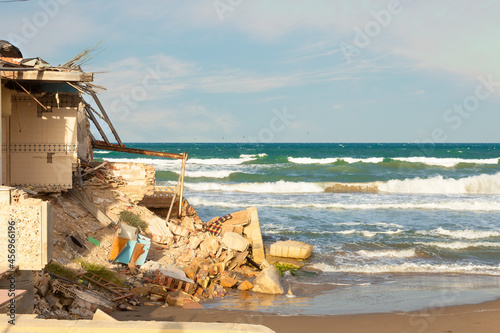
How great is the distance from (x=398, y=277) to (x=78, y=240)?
7402 mm

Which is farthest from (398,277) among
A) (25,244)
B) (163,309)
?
(25,244)

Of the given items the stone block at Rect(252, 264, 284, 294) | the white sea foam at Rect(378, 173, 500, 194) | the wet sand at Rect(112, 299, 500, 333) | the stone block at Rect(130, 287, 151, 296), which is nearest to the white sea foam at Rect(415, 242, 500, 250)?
the wet sand at Rect(112, 299, 500, 333)

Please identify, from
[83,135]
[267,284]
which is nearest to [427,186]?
[267,284]

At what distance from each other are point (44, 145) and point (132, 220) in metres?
2.66

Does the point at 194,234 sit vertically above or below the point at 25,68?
below

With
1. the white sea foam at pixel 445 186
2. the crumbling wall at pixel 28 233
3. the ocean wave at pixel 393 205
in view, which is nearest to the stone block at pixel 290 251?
the crumbling wall at pixel 28 233

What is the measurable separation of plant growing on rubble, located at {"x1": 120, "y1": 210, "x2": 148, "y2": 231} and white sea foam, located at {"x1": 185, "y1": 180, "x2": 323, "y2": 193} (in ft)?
67.9

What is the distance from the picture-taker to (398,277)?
11938 millimetres

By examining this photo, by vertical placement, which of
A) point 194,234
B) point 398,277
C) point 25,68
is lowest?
point 398,277

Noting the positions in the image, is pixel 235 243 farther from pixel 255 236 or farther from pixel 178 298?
pixel 178 298

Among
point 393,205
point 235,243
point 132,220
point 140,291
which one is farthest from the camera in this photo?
point 393,205

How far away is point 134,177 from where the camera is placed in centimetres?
1302

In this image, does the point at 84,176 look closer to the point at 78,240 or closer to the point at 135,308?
the point at 78,240

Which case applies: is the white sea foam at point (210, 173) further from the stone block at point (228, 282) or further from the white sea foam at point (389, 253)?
the stone block at point (228, 282)
